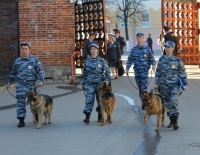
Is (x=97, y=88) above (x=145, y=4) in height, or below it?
below

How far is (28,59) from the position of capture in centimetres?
1113

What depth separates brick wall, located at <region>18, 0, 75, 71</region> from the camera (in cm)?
2098

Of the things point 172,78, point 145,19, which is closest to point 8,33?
point 172,78

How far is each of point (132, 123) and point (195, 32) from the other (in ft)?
53.9

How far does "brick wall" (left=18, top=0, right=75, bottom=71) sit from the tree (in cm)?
4650

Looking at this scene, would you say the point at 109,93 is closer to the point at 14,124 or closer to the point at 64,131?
the point at 64,131

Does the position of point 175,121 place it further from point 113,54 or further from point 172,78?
point 113,54

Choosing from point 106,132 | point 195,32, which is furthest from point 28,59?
point 195,32

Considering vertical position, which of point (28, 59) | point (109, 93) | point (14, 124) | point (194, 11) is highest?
point (194, 11)

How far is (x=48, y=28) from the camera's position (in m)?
21.0

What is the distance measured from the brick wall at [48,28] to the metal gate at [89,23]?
1754 millimetres

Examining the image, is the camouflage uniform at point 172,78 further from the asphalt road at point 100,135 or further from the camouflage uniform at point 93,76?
the camouflage uniform at point 93,76

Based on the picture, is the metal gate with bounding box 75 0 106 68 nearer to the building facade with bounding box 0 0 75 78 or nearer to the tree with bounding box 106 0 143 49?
the building facade with bounding box 0 0 75 78

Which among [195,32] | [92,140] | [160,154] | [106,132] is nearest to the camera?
[160,154]
